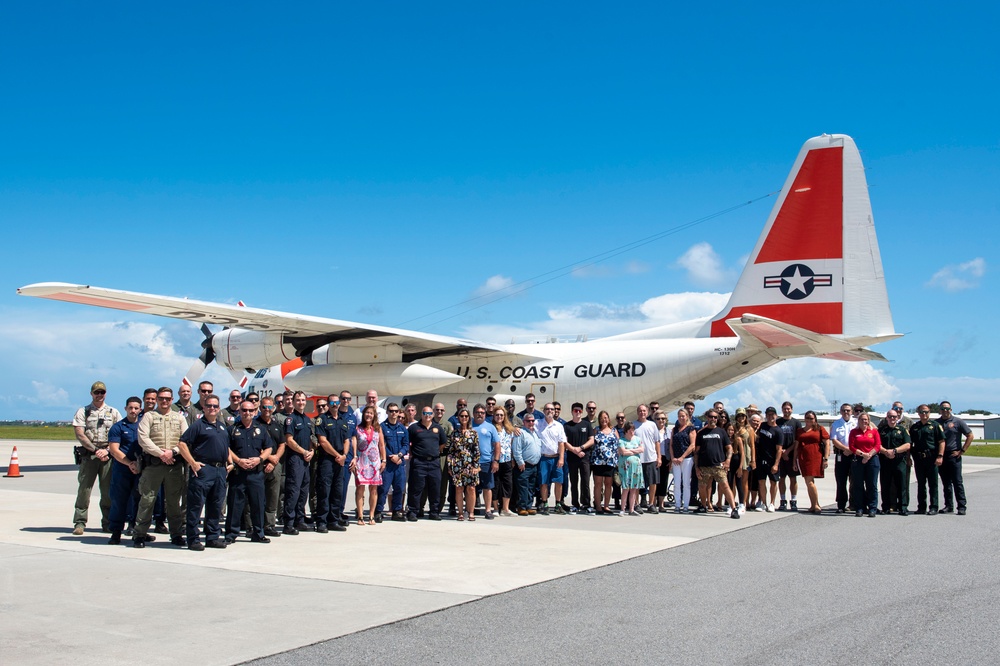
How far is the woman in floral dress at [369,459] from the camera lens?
456 inches

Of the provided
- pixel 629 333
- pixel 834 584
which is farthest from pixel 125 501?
pixel 629 333

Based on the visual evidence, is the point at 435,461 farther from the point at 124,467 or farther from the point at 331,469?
the point at 124,467

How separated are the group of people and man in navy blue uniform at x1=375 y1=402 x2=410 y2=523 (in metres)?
0.02

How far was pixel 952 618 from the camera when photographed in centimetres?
614

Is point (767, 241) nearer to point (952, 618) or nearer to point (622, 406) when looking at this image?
point (622, 406)

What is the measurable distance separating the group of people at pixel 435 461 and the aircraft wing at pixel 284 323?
5.78m

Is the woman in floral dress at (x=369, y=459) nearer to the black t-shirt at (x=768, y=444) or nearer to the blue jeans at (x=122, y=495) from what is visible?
the blue jeans at (x=122, y=495)

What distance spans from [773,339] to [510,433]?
22.9 feet

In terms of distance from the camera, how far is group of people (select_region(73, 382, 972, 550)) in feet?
30.8

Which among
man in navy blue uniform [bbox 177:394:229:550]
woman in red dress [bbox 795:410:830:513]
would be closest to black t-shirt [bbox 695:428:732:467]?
woman in red dress [bbox 795:410:830:513]

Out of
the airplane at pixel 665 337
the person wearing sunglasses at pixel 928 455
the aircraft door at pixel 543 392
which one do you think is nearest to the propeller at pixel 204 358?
the airplane at pixel 665 337

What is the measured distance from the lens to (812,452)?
13391 millimetres

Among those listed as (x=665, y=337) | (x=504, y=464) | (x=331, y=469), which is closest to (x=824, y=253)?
(x=665, y=337)

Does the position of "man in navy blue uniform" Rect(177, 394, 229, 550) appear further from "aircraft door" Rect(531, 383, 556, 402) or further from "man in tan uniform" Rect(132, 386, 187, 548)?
"aircraft door" Rect(531, 383, 556, 402)
